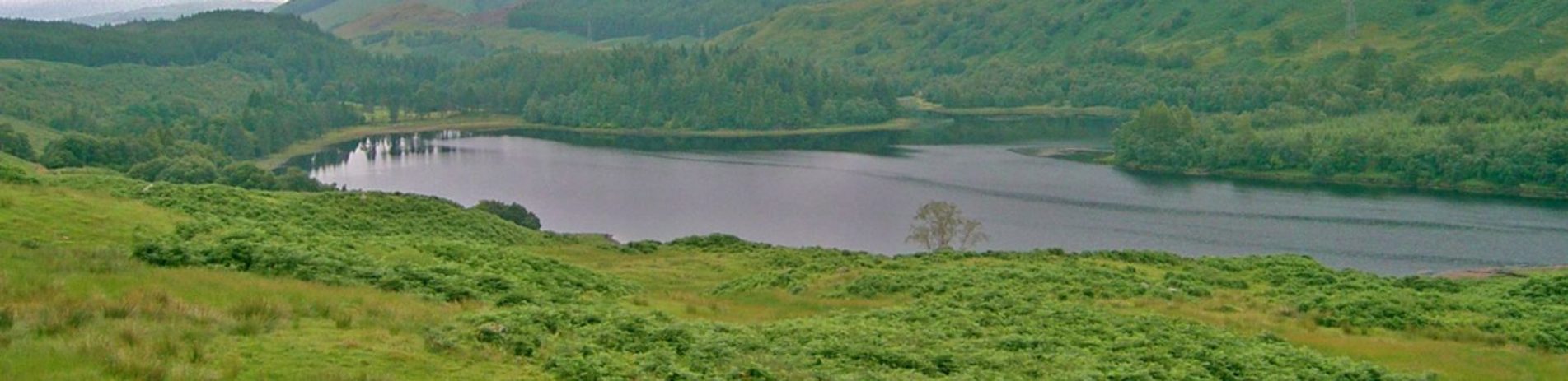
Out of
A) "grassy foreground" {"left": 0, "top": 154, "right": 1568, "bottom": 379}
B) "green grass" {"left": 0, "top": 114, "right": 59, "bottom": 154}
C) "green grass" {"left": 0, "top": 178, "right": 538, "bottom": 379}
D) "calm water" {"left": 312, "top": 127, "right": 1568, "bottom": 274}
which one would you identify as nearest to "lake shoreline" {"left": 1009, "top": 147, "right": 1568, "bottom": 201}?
"calm water" {"left": 312, "top": 127, "right": 1568, "bottom": 274}

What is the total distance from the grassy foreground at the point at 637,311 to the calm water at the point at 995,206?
54.8 metres

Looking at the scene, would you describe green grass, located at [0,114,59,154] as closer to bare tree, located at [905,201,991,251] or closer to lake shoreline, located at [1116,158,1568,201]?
bare tree, located at [905,201,991,251]

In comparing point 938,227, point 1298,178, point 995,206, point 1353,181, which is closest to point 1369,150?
point 1353,181

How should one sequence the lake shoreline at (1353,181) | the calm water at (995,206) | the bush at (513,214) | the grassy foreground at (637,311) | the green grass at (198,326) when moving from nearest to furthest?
the green grass at (198,326) → the grassy foreground at (637,311) → the bush at (513,214) → the calm water at (995,206) → the lake shoreline at (1353,181)

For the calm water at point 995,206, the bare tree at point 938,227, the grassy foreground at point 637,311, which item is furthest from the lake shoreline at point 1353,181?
the grassy foreground at point 637,311

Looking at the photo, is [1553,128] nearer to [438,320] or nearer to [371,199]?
[371,199]

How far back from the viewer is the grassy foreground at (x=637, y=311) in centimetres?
1788

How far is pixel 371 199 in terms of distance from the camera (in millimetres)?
54875

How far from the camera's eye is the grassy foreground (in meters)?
17.9

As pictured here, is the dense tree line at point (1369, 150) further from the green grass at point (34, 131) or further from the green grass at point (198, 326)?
the green grass at point (198, 326)

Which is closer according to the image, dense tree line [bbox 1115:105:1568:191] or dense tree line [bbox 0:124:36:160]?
dense tree line [bbox 0:124:36:160]

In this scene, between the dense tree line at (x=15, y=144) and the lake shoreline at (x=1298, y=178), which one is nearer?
the dense tree line at (x=15, y=144)

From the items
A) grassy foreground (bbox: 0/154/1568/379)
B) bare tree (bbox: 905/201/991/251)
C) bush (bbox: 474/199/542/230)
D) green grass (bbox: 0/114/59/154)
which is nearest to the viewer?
grassy foreground (bbox: 0/154/1568/379)

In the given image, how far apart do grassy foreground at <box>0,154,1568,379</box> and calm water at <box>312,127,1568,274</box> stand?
54817mm
